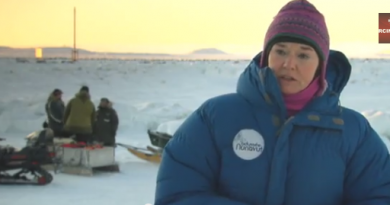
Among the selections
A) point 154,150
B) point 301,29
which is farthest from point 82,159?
point 301,29

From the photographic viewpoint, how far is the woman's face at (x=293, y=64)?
4.99ft

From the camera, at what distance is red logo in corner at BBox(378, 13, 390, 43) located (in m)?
10.1

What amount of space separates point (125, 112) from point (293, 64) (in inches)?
564

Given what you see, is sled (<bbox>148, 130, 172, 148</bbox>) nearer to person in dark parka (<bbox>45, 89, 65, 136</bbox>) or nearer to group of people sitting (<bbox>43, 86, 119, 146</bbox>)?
group of people sitting (<bbox>43, 86, 119, 146</bbox>)

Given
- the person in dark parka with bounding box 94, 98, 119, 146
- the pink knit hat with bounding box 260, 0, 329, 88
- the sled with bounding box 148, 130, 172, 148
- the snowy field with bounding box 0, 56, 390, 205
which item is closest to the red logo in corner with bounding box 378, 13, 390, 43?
the snowy field with bounding box 0, 56, 390, 205

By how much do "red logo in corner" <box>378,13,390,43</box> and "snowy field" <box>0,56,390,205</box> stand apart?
1755 mm

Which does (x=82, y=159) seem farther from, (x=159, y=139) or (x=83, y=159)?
(x=159, y=139)

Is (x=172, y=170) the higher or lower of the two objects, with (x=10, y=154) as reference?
higher

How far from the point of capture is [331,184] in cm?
147

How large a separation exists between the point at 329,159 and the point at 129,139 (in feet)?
37.5

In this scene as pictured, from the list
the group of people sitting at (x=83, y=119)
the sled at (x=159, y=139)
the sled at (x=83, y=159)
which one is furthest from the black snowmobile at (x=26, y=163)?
the sled at (x=159, y=139)

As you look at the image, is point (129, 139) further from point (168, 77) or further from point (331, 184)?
point (168, 77)

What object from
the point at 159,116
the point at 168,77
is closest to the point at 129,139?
the point at 159,116

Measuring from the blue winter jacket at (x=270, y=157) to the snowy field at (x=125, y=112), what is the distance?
505 centimetres
